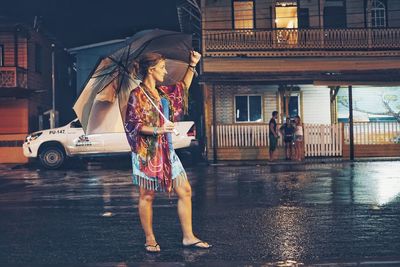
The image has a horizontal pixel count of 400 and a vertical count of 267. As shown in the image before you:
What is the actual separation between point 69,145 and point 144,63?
1506 cm

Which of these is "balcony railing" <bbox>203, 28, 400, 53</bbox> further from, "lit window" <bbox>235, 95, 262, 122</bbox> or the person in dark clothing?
the person in dark clothing

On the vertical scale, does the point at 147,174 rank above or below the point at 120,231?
above

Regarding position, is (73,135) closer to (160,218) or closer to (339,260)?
(160,218)

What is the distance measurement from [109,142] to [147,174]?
586 inches

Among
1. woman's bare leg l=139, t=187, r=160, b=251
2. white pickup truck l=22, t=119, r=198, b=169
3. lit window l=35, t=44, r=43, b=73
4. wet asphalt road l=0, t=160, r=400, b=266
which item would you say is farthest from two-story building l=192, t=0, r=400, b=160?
woman's bare leg l=139, t=187, r=160, b=251

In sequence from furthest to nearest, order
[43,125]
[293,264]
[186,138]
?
1. [43,125]
2. [186,138]
3. [293,264]

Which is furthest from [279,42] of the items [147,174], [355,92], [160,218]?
[147,174]

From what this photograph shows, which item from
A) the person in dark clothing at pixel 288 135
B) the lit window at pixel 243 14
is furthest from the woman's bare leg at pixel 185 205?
the lit window at pixel 243 14

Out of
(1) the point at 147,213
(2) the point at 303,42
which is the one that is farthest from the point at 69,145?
(1) the point at 147,213

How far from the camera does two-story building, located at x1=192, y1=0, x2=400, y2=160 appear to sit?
21.7m

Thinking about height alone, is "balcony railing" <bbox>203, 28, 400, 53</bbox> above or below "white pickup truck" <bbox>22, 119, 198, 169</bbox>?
above

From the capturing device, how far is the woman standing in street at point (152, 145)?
5.48m

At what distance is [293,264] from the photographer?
505 centimetres

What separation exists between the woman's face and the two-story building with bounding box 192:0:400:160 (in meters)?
15.5
